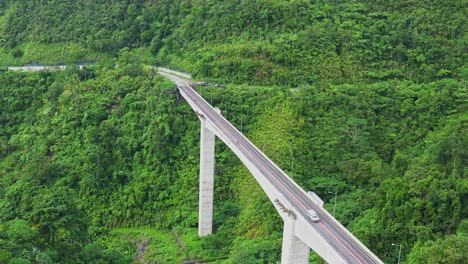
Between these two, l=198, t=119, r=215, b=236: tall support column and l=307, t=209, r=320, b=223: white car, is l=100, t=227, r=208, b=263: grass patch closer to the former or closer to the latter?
l=198, t=119, r=215, b=236: tall support column

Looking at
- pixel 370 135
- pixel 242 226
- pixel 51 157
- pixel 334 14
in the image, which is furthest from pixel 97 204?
pixel 334 14

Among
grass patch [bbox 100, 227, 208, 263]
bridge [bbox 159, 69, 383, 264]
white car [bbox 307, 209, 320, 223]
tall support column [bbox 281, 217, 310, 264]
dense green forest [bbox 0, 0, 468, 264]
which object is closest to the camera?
bridge [bbox 159, 69, 383, 264]

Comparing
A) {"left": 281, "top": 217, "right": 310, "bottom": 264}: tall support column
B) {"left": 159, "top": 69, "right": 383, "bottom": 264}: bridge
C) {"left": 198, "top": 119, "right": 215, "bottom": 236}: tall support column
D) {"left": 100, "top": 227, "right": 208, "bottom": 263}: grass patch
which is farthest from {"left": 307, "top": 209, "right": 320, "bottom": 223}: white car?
{"left": 198, "top": 119, "right": 215, "bottom": 236}: tall support column

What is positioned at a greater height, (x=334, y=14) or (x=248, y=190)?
(x=334, y=14)

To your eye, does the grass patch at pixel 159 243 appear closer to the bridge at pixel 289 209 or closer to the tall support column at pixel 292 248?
the bridge at pixel 289 209

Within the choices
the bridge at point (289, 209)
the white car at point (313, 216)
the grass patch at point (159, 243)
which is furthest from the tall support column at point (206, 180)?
the white car at point (313, 216)

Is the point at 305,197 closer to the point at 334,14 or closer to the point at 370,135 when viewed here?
the point at 370,135

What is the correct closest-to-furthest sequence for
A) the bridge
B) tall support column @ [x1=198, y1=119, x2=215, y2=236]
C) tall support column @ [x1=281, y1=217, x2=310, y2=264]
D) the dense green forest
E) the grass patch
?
the bridge, tall support column @ [x1=281, y1=217, x2=310, y2=264], the dense green forest, the grass patch, tall support column @ [x1=198, y1=119, x2=215, y2=236]
